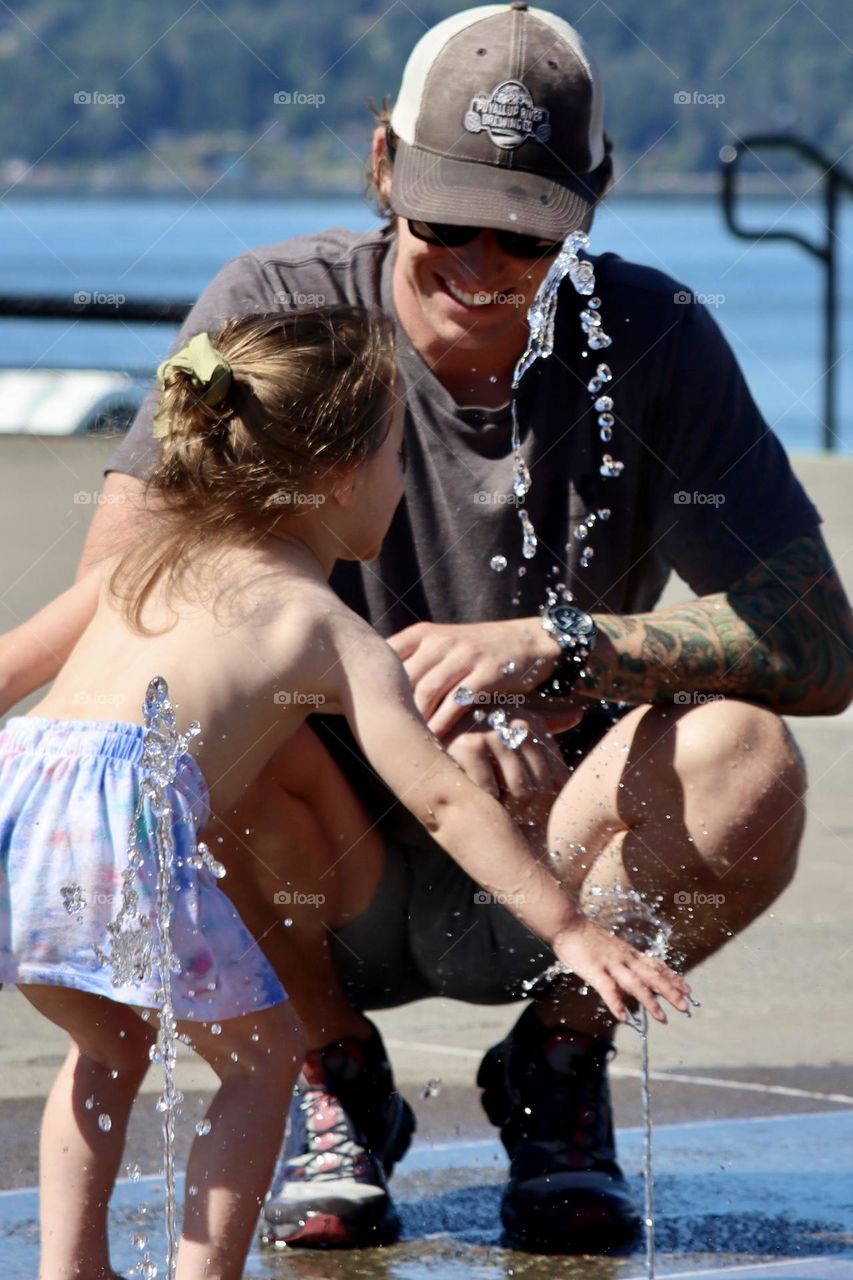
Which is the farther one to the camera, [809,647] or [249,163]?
[249,163]

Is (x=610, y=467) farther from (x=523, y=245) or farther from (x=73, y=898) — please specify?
(x=73, y=898)

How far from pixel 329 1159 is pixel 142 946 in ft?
2.20

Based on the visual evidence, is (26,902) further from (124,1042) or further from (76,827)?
(124,1042)

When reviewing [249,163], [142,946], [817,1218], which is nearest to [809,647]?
[817,1218]

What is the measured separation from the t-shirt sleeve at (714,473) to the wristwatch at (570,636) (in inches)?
11.7

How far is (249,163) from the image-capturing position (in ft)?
228

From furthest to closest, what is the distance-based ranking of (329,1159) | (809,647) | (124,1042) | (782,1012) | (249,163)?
(249,163)
(782,1012)
(809,647)
(329,1159)
(124,1042)

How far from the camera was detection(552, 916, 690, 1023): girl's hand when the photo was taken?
219 cm

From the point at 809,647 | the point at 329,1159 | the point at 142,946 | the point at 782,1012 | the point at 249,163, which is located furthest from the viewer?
the point at 249,163

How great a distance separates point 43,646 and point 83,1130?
2.09 ft

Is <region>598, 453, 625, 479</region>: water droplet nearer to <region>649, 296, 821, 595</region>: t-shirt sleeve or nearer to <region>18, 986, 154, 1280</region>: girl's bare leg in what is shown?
<region>649, 296, 821, 595</region>: t-shirt sleeve

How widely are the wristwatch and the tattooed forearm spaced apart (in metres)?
0.02

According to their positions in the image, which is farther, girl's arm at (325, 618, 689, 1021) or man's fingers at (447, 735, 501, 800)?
man's fingers at (447, 735, 501, 800)

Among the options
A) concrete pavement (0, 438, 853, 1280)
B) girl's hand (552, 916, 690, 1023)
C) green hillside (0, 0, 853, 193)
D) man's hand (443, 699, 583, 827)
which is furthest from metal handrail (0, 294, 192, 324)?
green hillside (0, 0, 853, 193)
